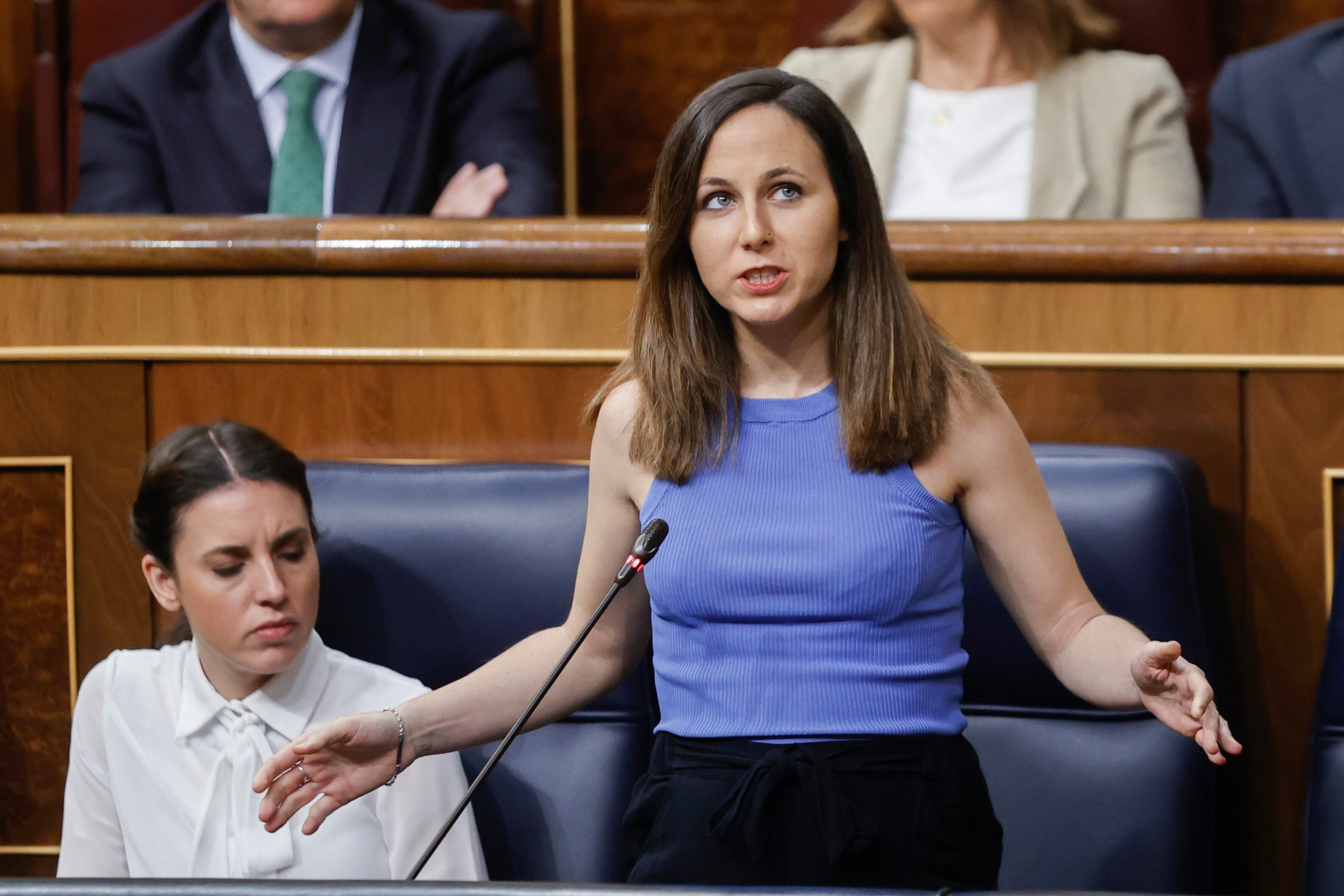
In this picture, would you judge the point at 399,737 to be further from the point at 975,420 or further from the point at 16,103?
the point at 16,103

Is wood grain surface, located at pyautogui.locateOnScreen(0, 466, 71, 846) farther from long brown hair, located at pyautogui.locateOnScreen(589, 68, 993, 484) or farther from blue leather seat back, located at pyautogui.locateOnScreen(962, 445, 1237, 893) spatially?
blue leather seat back, located at pyautogui.locateOnScreen(962, 445, 1237, 893)

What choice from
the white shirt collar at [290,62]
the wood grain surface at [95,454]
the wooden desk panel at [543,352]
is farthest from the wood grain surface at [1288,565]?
the white shirt collar at [290,62]

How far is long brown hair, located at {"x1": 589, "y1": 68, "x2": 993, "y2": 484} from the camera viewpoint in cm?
86

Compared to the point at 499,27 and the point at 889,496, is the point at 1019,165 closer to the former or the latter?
the point at 499,27

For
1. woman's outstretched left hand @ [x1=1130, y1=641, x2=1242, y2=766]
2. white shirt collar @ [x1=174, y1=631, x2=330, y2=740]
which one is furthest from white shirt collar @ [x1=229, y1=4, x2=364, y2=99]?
woman's outstretched left hand @ [x1=1130, y1=641, x2=1242, y2=766]

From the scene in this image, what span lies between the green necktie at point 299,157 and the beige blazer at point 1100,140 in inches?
18.9

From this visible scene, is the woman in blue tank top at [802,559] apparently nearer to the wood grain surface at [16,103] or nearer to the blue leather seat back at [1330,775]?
the blue leather seat back at [1330,775]

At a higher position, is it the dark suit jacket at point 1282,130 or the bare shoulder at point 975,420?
the dark suit jacket at point 1282,130

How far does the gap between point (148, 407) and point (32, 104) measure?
886 millimetres

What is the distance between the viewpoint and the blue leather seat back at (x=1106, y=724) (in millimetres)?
1012

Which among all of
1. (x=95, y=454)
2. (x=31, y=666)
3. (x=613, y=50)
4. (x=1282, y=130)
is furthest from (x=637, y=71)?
(x=31, y=666)

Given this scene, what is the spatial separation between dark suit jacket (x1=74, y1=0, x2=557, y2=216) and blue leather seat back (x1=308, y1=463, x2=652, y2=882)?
0.45m

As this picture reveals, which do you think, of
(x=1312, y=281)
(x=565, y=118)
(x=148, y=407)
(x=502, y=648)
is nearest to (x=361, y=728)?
(x=502, y=648)

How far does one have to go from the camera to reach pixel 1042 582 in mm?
865
